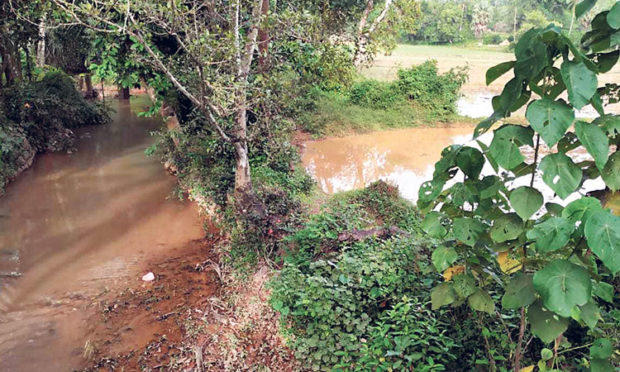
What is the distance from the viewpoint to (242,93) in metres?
4.59

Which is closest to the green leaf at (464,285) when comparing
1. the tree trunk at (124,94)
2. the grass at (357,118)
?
the grass at (357,118)

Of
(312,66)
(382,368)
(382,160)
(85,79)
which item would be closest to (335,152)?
(382,160)

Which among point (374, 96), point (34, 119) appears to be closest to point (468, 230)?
point (34, 119)

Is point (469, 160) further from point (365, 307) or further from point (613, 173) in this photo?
point (365, 307)

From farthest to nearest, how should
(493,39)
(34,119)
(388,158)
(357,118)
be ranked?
(493,39) → (357,118) → (388,158) → (34,119)

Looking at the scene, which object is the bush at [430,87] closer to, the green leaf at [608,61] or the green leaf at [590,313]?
the green leaf at [608,61]

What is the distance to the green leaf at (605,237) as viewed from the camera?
135 cm

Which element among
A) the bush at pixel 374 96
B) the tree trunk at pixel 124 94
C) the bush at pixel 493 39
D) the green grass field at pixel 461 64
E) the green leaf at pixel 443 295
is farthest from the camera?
the bush at pixel 493 39

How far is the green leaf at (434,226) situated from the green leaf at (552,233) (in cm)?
49

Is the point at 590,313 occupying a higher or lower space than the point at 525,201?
lower

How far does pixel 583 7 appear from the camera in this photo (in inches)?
63.1

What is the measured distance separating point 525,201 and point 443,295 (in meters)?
0.72

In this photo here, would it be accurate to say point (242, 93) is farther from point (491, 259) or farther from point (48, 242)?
point (48, 242)

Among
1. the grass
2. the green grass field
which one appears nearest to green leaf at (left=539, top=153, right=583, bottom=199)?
the grass
